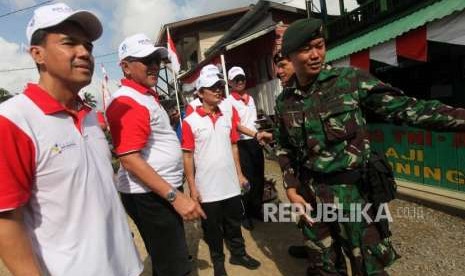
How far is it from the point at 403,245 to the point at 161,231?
2.64m

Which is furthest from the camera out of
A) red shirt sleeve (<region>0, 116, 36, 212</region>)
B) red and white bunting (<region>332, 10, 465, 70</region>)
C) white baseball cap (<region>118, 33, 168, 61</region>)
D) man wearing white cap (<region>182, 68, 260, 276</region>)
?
red and white bunting (<region>332, 10, 465, 70</region>)

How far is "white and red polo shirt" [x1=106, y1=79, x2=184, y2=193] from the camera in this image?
6.97 ft

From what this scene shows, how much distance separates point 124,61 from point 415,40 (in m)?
3.81

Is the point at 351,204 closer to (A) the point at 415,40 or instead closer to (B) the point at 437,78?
(A) the point at 415,40

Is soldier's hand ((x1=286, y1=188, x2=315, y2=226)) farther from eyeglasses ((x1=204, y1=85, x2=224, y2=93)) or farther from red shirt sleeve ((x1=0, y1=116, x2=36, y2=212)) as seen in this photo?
red shirt sleeve ((x1=0, y1=116, x2=36, y2=212))

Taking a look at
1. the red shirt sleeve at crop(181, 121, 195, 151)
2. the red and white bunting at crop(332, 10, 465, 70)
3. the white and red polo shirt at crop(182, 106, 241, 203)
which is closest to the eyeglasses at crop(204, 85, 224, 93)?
the white and red polo shirt at crop(182, 106, 241, 203)

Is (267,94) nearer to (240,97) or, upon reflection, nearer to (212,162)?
(240,97)

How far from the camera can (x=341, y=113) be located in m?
2.09

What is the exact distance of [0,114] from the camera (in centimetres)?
125

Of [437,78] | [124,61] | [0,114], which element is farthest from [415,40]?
[0,114]

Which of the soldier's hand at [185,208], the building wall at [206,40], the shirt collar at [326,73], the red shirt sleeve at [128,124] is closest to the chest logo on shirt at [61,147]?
the red shirt sleeve at [128,124]

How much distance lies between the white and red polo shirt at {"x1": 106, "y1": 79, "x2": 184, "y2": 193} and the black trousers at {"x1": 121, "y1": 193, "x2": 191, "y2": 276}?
0.09 metres

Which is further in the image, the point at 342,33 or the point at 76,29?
the point at 342,33

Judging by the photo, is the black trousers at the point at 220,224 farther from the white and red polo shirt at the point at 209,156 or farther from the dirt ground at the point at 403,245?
the dirt ground at the point at 403,245
